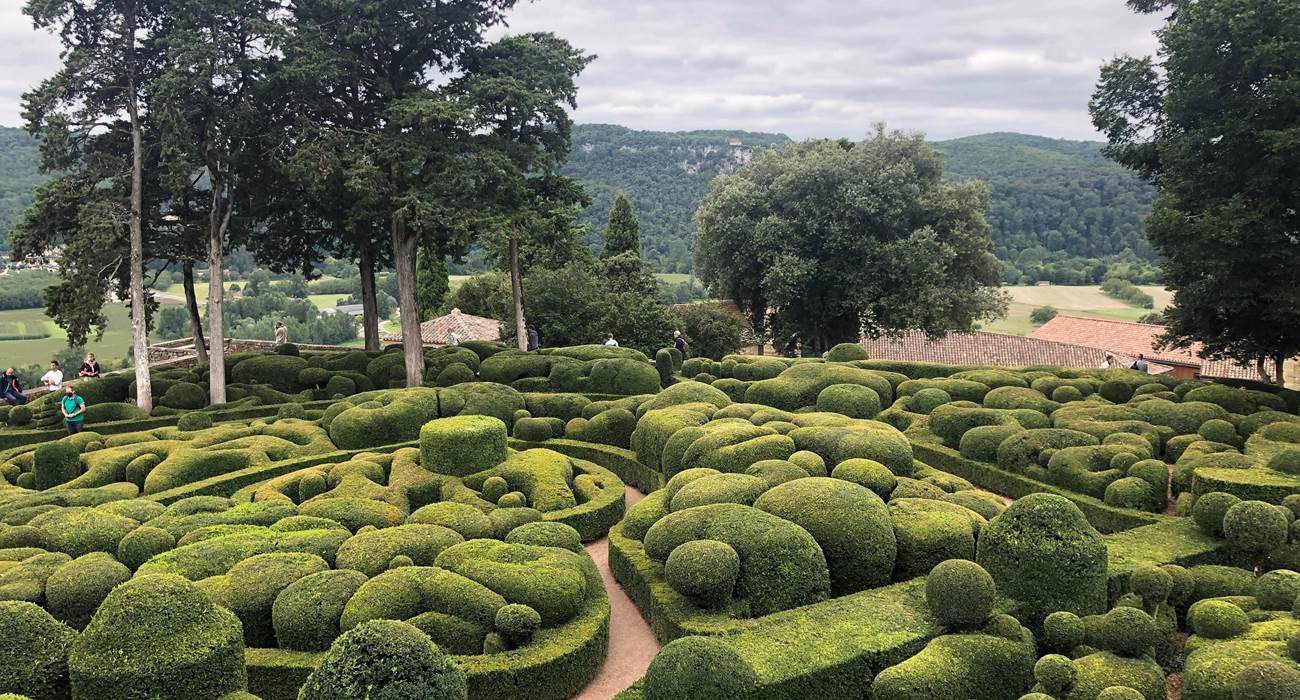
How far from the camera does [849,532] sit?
11.5m

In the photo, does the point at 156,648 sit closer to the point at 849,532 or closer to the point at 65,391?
the point at 849,532

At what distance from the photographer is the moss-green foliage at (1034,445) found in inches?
642

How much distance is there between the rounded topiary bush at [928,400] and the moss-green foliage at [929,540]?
27.1ft

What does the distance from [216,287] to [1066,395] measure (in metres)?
23.4

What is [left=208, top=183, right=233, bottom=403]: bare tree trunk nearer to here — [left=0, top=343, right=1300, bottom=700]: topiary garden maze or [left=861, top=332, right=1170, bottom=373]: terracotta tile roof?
[left=0, top=343, right=1300, bottom=700]: topiary garden maze

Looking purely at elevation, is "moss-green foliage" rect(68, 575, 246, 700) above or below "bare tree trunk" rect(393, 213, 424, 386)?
below

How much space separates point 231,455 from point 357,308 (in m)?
52.0

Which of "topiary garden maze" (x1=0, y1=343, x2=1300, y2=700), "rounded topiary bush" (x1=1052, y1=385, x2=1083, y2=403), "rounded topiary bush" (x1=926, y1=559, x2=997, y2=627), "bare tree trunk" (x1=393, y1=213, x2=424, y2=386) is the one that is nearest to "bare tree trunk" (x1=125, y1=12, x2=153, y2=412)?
"topiary garden maze" (x1=0, y1=343, x2=1300, y2=700)

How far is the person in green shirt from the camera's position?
65.4 feet

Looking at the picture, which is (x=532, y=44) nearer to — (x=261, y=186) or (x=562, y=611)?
(x=261, y=186)

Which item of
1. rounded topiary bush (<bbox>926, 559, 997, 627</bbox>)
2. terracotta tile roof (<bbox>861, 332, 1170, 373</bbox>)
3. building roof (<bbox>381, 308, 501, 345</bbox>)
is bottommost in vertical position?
terracotta tile roof (<bbox>861, 332, 1170, 373</bbox>)

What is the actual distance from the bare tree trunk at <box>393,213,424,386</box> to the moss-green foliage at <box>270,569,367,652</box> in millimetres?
15323

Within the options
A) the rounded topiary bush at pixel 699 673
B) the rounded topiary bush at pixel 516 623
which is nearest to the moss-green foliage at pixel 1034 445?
the rounded topiary bush at pixel 699 673

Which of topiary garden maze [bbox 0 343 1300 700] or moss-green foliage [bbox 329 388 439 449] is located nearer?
topiary garden maze [bbox 0 343 1300 700]
